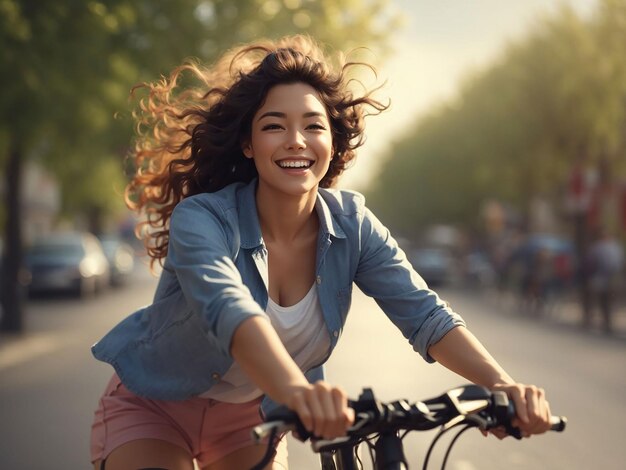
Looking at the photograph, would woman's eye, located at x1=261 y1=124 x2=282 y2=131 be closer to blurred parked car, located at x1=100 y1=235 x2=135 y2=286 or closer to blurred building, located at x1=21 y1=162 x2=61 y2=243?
blurred parked car, located at x1=100 y1=235 x2=135 y2=286

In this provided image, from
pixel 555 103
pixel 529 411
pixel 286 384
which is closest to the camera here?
pixel 286 384

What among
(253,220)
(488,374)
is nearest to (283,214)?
(253,220)

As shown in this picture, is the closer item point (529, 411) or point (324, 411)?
point (324, 411)

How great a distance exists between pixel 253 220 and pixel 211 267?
42cm

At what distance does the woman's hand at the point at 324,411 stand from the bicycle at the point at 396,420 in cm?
3

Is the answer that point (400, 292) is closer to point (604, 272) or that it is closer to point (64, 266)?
point (604, 272)

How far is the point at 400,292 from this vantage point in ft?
9.79

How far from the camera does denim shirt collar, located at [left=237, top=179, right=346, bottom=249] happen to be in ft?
9.54

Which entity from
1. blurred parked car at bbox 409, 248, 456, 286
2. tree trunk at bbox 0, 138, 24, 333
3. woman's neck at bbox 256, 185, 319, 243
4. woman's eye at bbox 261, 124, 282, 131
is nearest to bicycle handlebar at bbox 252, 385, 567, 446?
woman's neck at bbox 256, 185, 319, 243

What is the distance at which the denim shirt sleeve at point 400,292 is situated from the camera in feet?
9.50

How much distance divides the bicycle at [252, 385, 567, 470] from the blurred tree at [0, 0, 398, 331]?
939 centimetres

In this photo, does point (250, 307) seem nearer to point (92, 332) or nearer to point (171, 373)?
point (171, 373)

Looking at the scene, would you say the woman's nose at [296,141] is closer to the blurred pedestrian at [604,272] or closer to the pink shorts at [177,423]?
the pink shorts at [177,423]

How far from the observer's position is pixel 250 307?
2.40 meters
